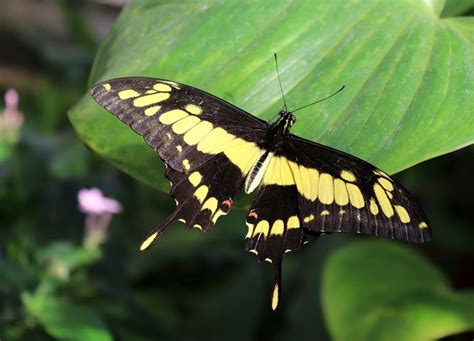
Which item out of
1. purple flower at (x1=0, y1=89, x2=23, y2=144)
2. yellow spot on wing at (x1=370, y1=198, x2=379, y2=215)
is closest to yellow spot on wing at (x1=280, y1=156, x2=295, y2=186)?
yellow spot on wing at (x1=370, y1=198, x2=379, y2=215)

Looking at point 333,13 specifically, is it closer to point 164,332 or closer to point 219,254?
point 164,332

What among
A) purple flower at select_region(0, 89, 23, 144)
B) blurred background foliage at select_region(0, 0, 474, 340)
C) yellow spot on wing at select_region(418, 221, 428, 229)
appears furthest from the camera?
purple flower at select_region(0, 89, 23, 144)

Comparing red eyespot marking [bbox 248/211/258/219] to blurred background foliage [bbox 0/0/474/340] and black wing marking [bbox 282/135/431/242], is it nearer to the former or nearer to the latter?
black wing marking [bbox 282/135/431/242]

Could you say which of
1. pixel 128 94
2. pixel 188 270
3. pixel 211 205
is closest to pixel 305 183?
pixel 211 205

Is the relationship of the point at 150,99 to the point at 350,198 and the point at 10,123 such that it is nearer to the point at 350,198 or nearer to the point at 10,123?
the point at 350,198

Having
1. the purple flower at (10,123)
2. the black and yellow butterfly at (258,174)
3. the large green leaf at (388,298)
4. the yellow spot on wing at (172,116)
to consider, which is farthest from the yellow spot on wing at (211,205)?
the purple flower at (10,123)
